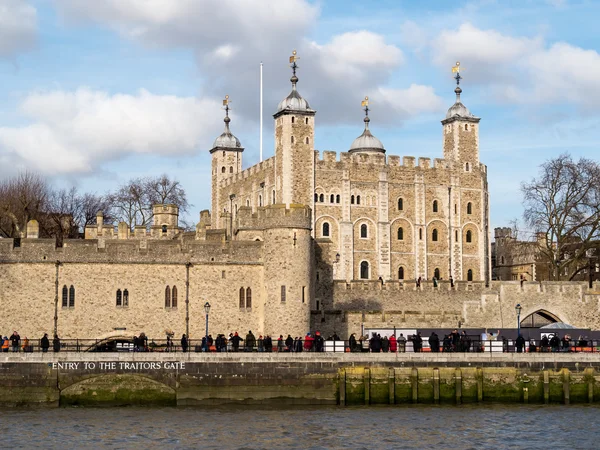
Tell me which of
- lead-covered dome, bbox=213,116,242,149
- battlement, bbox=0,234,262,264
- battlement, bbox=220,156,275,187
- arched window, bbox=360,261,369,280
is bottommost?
battlement, bbox=0,234,262,264

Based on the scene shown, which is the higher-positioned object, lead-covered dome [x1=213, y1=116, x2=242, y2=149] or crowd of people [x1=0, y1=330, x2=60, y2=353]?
lead-covered dome [x1=213, y1=116, x2=242, y2=149]

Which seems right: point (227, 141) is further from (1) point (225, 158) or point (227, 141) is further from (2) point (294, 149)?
(2) point (294, 149)

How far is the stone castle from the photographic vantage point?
51719 mm

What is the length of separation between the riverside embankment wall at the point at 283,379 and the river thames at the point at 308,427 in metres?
0.72

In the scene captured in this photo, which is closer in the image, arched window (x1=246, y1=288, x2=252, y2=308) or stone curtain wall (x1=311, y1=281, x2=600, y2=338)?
arched window (x1=246, y1=288, x2=252, y2=308)

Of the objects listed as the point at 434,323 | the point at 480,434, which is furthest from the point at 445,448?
the point at 434,323

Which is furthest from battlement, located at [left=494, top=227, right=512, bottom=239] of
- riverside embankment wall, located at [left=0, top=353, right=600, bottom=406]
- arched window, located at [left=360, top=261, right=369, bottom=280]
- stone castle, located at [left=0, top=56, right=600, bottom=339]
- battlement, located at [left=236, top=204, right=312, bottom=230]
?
riverside embankment wall, located at [left=0, top=353, right=600, bottom=406]

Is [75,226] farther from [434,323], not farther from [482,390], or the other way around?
[482,390]

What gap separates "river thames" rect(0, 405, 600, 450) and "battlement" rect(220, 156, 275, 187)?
45.0 metres

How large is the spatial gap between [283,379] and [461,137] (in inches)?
Result: 1974

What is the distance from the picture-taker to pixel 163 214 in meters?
73.4

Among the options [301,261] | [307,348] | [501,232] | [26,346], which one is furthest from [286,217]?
[501,232]

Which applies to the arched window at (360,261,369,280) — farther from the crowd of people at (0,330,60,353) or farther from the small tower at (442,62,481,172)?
the crowd of people at (0,330,60,353)

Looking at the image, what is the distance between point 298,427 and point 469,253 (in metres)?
52.1
